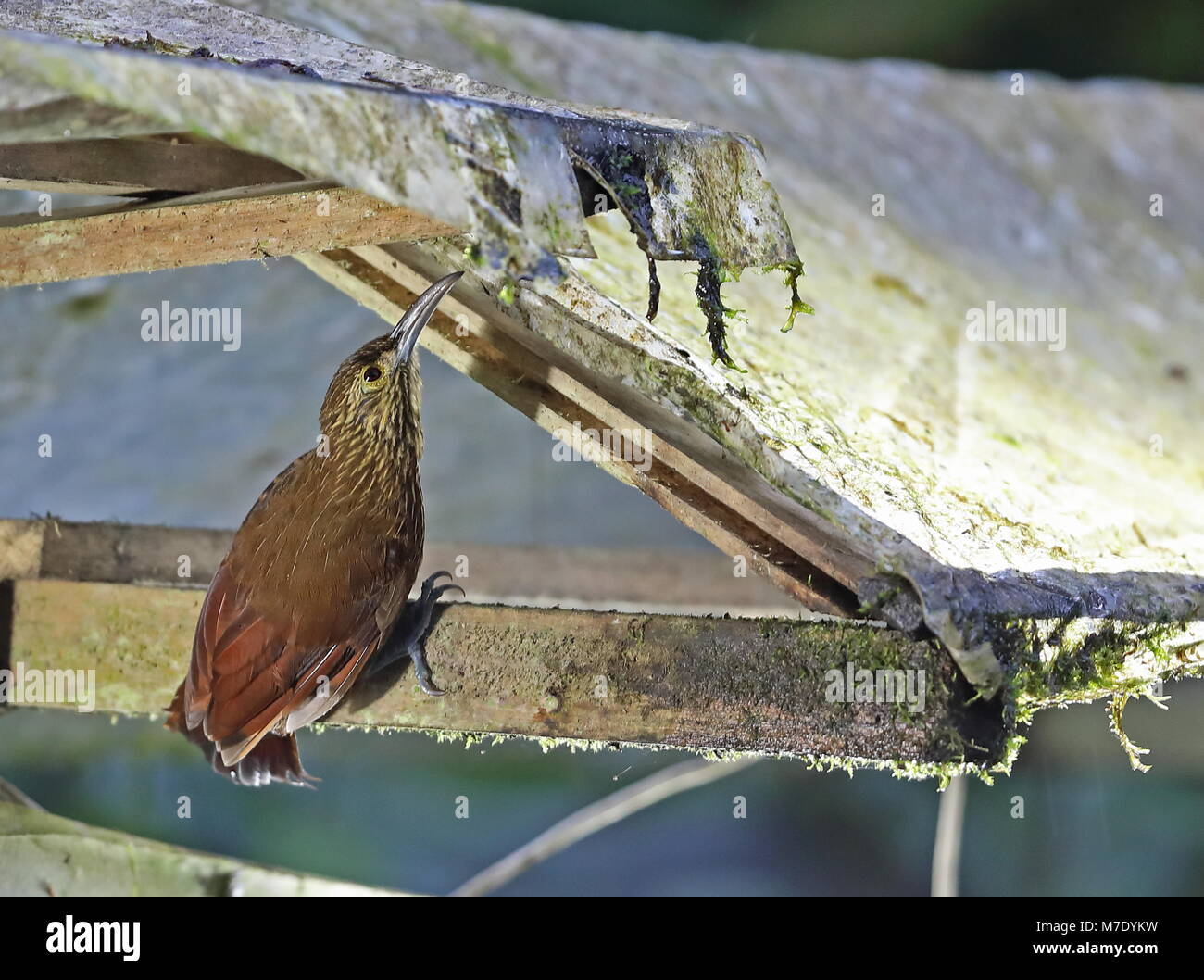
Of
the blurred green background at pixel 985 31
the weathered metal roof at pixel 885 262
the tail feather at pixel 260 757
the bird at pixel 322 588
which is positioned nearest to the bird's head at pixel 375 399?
the bird at pixel 322 588

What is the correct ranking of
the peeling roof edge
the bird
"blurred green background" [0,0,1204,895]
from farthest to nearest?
1. "blurred green background" [0,0,1204,895]
2. the bird
3. the peeling roof edge

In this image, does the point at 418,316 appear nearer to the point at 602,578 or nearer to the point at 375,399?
the point at 375,399

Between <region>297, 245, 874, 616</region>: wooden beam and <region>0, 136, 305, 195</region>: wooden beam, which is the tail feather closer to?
<region>297, 245, 874, 616</region>: wooden beam

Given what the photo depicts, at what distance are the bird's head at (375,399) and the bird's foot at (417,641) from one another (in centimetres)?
25

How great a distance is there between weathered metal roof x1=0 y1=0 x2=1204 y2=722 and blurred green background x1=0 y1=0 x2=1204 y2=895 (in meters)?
1.08

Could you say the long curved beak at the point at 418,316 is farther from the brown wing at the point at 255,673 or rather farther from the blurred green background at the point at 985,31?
the blurred green background at the point at 985,31

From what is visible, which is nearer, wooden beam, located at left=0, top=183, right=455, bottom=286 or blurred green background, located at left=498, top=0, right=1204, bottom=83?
wooden beam, located at left=0, top=183, right=455, bottom=286

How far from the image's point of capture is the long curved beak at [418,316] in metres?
1.65

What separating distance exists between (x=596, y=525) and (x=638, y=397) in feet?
12.7

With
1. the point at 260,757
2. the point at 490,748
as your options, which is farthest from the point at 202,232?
the point at 490,748

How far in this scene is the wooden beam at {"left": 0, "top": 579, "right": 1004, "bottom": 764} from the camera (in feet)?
4.91

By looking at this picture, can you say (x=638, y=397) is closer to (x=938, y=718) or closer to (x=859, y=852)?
(x=938, y=718)

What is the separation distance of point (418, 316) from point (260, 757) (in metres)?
0.70

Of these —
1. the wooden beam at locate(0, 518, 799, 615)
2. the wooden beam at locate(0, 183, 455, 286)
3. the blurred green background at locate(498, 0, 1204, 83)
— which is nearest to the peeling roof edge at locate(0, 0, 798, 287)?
the wooden beam at locate(0, 183, 455, 286)
